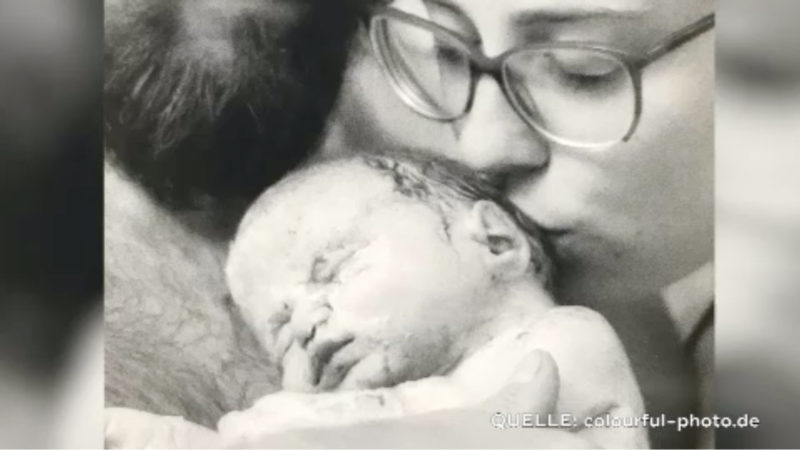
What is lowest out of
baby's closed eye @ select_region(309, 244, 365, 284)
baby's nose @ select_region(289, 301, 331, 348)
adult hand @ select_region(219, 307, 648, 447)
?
adult hand @ select_region(219, 307, 648, 447)

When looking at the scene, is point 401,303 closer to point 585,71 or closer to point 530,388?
point 530,388

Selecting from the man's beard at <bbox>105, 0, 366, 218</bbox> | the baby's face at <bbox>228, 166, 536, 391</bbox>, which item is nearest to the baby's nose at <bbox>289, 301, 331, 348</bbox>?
the baby's face at <bbox>228, 166, 536, 391</bbox>

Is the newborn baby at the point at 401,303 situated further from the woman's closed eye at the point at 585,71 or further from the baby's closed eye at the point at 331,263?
the woman's closed eye at the point at 585,71

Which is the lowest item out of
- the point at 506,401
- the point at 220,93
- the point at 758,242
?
the point at 506,401

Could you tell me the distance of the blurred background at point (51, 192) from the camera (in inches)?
25.3

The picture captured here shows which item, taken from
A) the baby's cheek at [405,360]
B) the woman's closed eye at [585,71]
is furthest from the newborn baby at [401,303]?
the woman's closed eye at [585,71]

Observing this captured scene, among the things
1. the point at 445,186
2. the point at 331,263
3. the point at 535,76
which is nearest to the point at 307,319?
the point at 331,263

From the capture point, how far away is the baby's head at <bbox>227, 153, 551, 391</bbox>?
0.62 meters

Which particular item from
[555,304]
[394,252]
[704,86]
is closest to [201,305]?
[394,252]

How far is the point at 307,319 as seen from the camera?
0.62m

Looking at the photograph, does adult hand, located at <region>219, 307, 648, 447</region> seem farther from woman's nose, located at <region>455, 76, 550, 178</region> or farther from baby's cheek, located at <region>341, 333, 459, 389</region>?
woman's nose, located at <region>455, 76, 550, 178</region>

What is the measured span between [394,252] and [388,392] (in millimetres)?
111

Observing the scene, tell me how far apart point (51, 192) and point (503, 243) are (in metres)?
0.38

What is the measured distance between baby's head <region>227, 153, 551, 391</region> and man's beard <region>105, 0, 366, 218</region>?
1.4 inches
